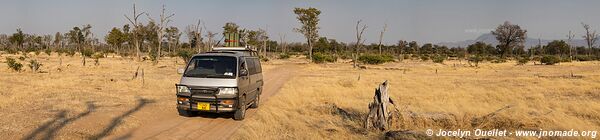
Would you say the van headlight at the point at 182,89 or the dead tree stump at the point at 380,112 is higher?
the van headlight at the point at 182,89

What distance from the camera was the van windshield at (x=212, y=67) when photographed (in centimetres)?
1030

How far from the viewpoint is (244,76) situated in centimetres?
1073

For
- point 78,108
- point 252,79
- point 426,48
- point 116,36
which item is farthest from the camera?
point 426,48

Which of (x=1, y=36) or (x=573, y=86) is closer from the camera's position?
(x=573, y=86)

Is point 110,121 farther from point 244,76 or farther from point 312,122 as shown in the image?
point 312,122

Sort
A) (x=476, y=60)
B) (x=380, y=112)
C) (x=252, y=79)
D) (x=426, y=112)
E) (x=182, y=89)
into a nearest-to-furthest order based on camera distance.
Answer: (x=380, y=112)
(x=182, y=89)
(x=426, y=112)
(x=252, y=79)
(x=476, y=60)

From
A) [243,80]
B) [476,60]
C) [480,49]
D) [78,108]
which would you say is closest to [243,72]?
[243,80]

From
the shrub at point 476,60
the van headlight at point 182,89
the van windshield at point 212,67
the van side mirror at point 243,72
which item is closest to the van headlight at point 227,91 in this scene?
the van windshield at point 212,67

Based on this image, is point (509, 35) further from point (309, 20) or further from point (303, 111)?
point (303, 111)

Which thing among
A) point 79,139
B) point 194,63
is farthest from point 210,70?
point 79,139

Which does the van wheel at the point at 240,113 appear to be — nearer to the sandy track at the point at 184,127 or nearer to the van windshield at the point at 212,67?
the sandy track at the point at 184,127

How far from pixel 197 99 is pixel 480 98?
10494 millimetres

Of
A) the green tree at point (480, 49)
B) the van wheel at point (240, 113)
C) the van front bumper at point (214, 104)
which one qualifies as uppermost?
the green tree at point (480, 49)

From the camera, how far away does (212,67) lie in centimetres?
1074
